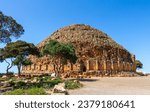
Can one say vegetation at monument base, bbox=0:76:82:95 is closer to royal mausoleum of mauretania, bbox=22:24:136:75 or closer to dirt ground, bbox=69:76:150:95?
dirt ground, bbox=69:76:150:95

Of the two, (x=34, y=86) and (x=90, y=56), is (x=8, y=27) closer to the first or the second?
(x=34, y=86)

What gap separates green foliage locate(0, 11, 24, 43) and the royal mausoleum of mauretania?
139ft

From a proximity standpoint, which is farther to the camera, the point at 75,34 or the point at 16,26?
the point at 75,34

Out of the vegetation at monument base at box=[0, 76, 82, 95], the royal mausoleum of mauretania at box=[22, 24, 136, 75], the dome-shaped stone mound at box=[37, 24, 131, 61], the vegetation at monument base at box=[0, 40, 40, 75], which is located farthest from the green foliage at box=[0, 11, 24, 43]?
the dome-shaped stone mound at box=[37, 24, 131, 61]

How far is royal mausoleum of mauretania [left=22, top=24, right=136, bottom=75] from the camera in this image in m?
78.0

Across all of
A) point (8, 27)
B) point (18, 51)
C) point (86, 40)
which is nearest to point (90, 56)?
point (86, 40)

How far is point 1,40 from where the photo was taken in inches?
1206

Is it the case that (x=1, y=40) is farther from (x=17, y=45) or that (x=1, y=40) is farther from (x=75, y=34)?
(x=75, y=34)

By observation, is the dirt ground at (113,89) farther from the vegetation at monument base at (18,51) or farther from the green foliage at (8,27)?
the vegetation at monument base at (18,51)

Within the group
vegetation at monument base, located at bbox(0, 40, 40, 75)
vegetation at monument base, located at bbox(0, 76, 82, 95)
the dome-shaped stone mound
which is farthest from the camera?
the dome-shaped stone mound

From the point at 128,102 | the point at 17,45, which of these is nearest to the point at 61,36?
the point at 17,45

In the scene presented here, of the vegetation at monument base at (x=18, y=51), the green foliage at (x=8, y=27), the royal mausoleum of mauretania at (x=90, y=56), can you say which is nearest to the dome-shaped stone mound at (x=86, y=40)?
the royal mausoleum of mauretania at (x=90, y=56)

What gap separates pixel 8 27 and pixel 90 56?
57014mm

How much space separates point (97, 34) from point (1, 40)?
70.2 metres
